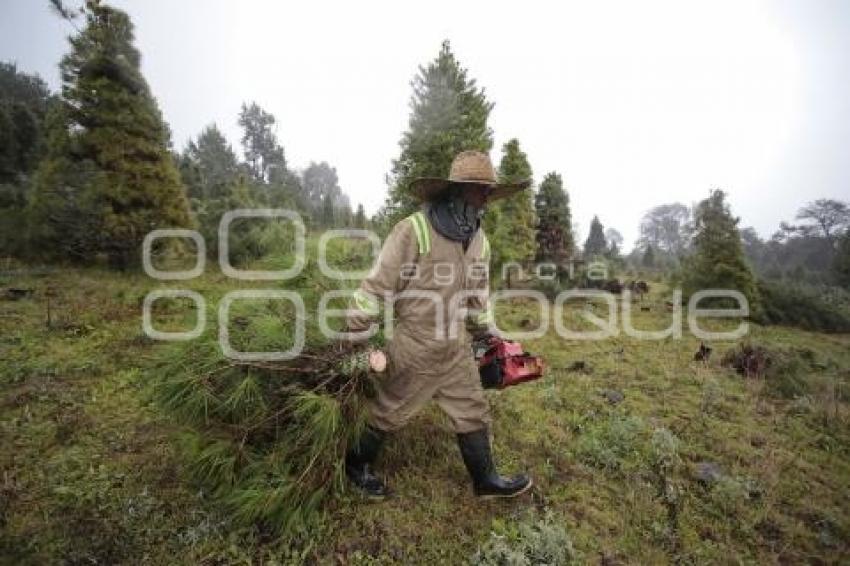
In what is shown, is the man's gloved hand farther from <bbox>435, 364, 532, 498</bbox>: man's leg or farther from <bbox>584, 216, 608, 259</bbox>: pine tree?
<bbox>584, 216, 608, 259</bbox>: pine tree

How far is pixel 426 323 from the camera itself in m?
3.26

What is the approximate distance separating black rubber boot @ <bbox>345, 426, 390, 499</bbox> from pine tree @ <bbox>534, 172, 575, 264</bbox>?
73.4 ft

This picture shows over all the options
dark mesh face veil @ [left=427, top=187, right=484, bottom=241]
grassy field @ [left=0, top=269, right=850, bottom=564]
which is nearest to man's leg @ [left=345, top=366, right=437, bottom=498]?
grassy field @ [left=0, top=269, right=850, bottom=564]

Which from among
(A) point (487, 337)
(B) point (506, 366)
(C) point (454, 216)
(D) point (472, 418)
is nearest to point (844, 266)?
(A) point (487, 337)

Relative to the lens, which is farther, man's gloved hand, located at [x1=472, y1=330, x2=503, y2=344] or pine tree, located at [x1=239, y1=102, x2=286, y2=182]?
pine tree, located at [x1=239, y1=102, x2=286, y2=182]

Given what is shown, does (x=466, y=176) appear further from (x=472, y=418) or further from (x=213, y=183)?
(x=213, y=183)

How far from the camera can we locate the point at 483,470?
3.52 meters

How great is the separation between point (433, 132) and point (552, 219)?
14526 mm

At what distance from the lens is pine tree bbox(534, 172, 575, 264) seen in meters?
24.5

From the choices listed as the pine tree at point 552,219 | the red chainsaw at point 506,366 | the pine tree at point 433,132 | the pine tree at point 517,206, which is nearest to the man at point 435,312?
the red chainsaw at point 506,366

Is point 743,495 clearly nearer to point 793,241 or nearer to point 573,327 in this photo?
point 573,327

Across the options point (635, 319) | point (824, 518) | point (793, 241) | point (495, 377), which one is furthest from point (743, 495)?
point (793, 241)

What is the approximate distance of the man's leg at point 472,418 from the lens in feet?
11.1

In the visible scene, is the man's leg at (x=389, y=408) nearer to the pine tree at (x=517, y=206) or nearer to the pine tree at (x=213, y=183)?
the pine tree at (x=213, y=183)
